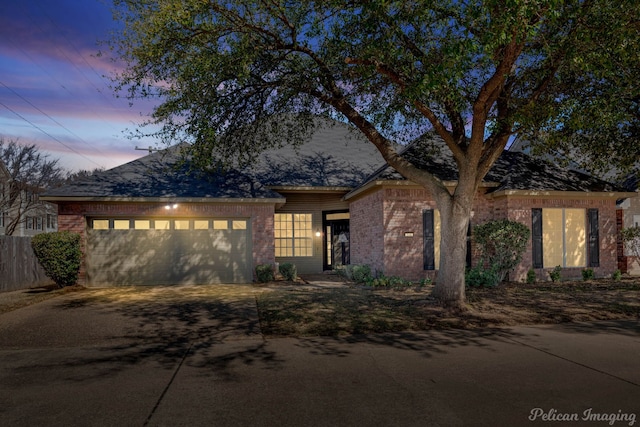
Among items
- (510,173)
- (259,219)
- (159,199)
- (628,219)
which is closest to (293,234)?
(259,219)

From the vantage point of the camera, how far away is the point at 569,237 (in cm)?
1518

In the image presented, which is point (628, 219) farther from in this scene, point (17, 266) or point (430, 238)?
point (17, 266)

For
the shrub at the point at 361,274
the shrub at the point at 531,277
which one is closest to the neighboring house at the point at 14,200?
the shrub at the point at 361,274

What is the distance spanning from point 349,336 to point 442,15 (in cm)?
671

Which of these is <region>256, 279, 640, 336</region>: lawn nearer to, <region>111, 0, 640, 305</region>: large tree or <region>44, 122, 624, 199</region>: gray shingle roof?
<region>111, 0, 640, 305</region>: large tree

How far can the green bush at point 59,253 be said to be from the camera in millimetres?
13195

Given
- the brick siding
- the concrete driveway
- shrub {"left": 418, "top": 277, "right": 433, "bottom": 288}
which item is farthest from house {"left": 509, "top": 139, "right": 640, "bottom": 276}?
the concrete driveway

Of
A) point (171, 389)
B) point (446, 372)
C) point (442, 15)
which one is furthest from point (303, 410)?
point (442, 15)

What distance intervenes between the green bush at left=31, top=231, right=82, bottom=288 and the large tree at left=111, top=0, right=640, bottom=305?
5435 millimetres

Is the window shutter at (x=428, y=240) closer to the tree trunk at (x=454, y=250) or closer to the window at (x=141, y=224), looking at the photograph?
the tree trunk at (x=454, y=250)

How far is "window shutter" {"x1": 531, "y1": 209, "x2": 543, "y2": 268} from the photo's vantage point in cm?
1456

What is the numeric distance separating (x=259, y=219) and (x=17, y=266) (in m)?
7.83

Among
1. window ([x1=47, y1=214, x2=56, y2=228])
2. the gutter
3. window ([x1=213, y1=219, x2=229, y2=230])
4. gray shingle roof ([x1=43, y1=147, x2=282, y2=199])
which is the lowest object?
window ([x1=213, y1=219, x2=229, y2=230])

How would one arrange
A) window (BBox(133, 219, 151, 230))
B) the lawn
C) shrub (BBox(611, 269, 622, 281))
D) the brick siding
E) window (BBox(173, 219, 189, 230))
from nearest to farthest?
the lawn → the brick siding → shrub (BBox(611, 269, 622, 281)) → window (BBox(133, 219, 151, 230)) → window (BBox(173, 219, 189, 230))
